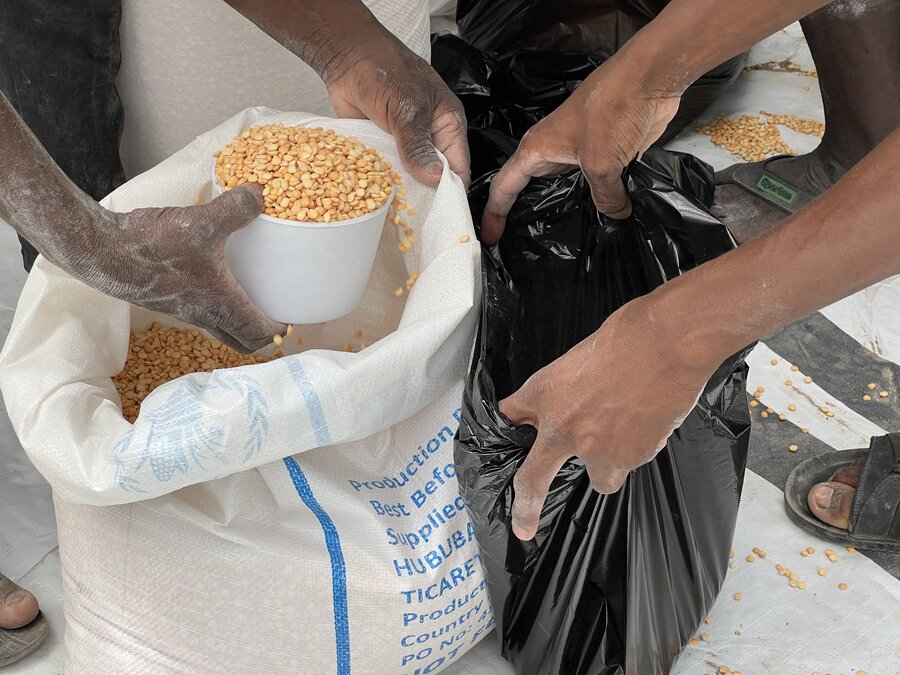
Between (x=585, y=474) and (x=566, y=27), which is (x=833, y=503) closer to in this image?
(x=585, y=474)

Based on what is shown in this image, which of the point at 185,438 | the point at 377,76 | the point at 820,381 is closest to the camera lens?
the point at 185,438

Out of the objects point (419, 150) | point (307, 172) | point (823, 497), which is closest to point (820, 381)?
point (823, 497)

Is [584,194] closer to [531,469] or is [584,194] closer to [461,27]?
[531,469]

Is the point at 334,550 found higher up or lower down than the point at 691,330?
lower down

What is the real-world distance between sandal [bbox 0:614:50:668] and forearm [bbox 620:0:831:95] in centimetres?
85

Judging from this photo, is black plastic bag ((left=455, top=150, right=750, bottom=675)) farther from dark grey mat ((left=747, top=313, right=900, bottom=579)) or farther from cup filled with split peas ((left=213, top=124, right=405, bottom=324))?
dark grey mat ((left=747, top=313, right=900, bottom=579))

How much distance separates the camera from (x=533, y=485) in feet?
2.67

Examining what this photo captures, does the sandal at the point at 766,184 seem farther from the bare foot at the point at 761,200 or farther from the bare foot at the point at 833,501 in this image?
the bare foot at the point at 833,501

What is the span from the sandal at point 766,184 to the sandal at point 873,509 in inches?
18.7

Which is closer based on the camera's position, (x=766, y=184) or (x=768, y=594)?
(x=768, y=594)

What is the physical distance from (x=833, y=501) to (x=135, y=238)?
87cm

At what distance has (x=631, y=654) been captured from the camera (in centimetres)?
94

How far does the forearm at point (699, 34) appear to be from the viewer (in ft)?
2.49

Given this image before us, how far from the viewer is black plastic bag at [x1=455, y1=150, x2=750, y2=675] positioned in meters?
0.88
